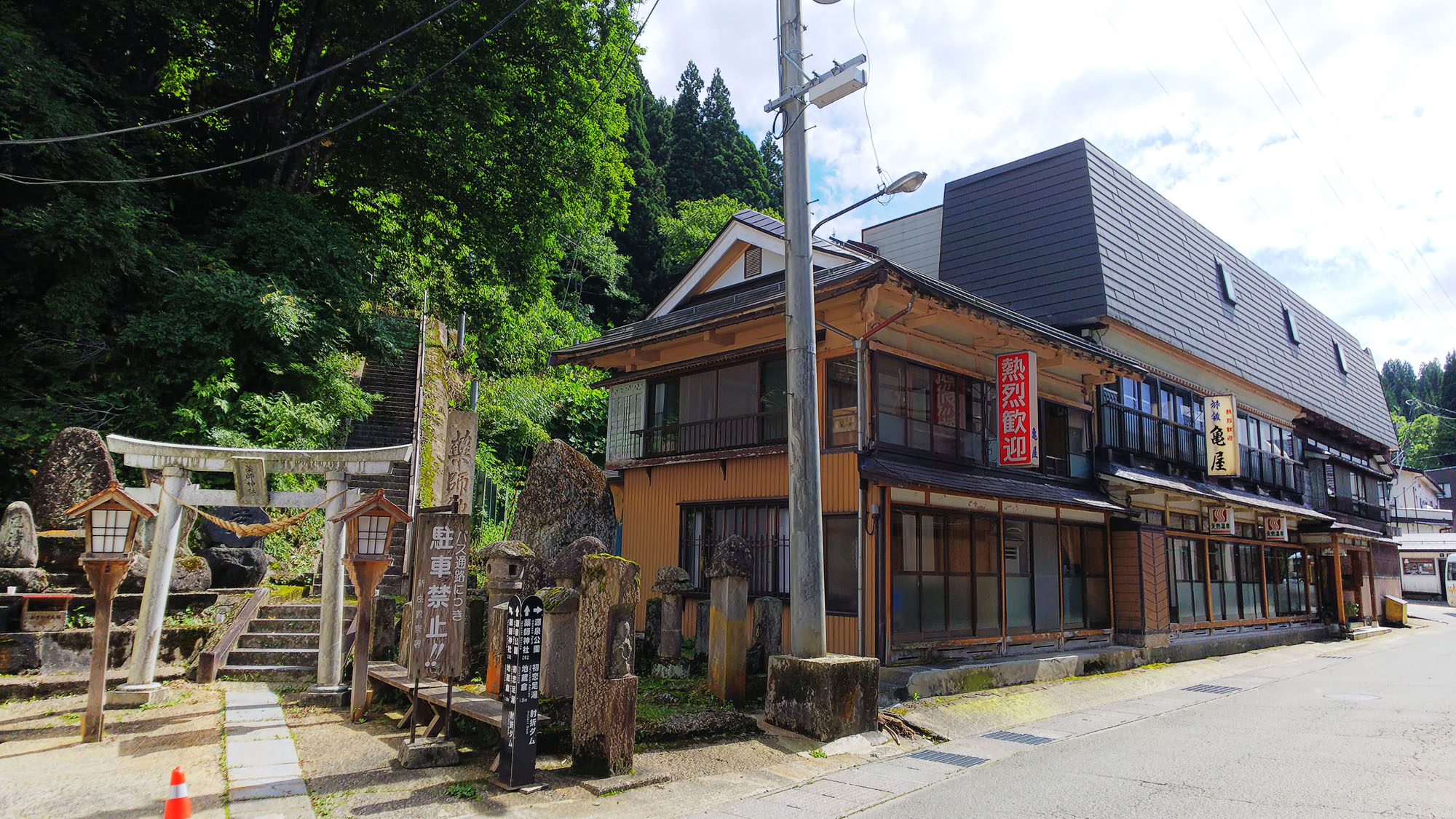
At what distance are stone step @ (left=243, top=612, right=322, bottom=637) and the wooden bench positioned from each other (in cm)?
367

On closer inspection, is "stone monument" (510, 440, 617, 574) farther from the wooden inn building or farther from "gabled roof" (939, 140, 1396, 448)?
"gabled roof" (939, 140, 1396, 448)

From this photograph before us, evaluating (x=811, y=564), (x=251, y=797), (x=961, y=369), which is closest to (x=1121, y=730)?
(x=811, y=564)

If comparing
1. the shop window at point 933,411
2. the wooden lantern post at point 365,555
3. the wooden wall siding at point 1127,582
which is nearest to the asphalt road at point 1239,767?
the wooden wall siding at point 1127,582

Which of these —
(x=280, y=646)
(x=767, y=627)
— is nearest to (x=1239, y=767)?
(x=767, y=627)

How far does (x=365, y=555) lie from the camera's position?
920 cm

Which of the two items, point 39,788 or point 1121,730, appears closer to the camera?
point 39,788

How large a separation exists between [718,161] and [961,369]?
106ft

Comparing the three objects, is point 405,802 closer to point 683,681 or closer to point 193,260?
point 683,681

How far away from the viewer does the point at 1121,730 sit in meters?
10.6

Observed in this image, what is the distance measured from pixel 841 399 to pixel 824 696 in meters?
5.88

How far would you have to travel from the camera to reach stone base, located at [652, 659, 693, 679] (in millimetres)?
11867

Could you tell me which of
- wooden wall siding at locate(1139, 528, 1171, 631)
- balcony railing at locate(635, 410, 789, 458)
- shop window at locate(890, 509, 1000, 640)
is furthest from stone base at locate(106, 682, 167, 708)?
wooden wall siding at locate(1139, 528, 1171, 631)

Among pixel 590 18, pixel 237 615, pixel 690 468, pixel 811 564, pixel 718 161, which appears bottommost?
pixel 237 615

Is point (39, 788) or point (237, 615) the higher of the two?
point (237, 615)
